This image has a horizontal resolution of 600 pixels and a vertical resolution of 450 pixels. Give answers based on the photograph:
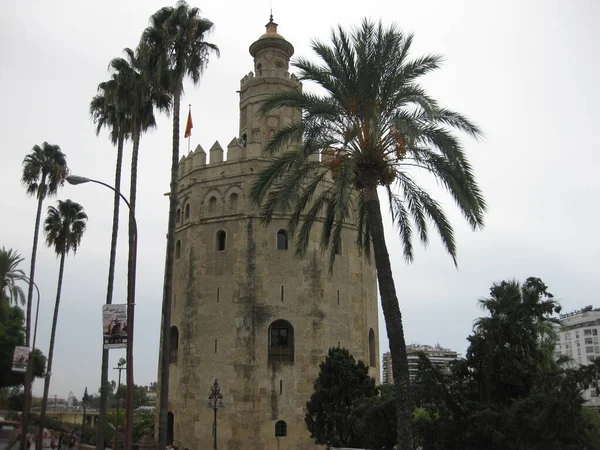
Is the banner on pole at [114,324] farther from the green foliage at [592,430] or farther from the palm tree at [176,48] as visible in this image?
the green foliage at [592,430]

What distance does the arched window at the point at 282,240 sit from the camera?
29.2 m

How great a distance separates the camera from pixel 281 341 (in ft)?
92.9

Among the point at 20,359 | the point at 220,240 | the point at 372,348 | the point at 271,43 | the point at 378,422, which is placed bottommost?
the point at 378,422

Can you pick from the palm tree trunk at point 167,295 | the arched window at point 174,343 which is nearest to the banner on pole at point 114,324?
the palm tree trunk at point 167,295

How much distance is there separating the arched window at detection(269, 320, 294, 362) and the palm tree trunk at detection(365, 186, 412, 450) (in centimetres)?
1442

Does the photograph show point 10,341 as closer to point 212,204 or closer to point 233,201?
point 212,204

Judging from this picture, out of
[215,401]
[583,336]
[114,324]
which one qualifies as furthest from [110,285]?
[583,336]

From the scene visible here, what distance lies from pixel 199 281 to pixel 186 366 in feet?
13.5

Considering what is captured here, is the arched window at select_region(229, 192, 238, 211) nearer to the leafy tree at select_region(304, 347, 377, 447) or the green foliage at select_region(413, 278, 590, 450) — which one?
the leafy tree at select_region(304, 347, 377, 447)

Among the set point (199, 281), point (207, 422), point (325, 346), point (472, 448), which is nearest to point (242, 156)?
point (199, 281)

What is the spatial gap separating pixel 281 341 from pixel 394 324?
15.1 meters

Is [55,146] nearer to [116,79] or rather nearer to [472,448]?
[116,79]

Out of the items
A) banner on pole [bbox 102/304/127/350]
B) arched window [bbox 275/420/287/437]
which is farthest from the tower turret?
banner on pole [bbox 102/304/127/350]

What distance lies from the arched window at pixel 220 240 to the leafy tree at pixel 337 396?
9779mm
